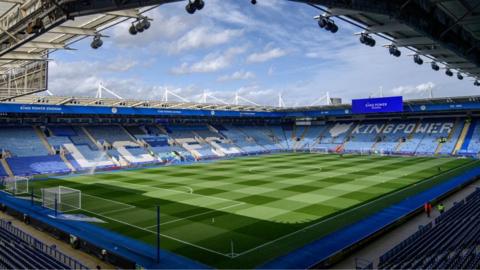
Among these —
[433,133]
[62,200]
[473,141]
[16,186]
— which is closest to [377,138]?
[433,133]

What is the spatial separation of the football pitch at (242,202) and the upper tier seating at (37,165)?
20.0 ft

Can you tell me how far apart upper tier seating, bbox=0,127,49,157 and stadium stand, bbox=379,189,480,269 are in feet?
172

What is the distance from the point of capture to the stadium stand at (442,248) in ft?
47.8

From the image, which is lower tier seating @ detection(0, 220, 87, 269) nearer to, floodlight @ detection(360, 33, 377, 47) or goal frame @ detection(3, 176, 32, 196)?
floodlight @ detection(360, 33, 377, 47)

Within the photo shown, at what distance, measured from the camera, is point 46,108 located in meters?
53.2

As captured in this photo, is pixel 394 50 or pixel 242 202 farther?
pixel 242 202

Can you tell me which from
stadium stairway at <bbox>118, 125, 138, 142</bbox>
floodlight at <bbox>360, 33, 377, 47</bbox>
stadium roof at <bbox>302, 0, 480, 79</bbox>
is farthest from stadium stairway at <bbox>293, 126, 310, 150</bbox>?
floodlight at <bbox>360, 33, 377, 47</bbox>

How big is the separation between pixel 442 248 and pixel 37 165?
5119cm

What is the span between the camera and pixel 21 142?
54469mm

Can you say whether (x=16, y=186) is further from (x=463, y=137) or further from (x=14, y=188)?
(x=463, y=137)

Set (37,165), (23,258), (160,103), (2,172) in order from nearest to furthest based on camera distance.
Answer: (23,258), (2,172), (37,165), (160,103)

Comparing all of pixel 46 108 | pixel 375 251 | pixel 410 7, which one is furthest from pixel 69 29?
pixel 46 108

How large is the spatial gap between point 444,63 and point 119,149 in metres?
52.8

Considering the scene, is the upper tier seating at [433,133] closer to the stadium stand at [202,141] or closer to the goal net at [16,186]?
the stadium stand at [202,141]
